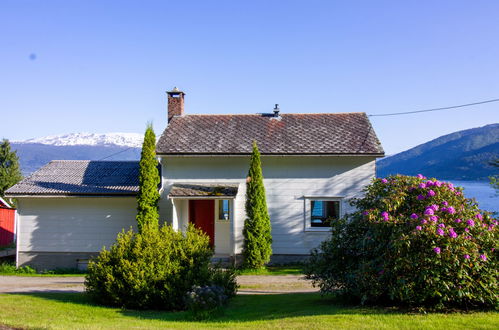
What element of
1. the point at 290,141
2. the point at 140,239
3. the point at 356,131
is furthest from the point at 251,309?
the point at 356,131

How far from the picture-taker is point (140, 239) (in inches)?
472

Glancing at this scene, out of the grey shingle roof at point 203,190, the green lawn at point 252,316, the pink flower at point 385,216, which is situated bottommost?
the green lawn at point 252,316

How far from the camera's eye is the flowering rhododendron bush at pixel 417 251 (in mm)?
8977

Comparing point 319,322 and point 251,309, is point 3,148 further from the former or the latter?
point 319,322

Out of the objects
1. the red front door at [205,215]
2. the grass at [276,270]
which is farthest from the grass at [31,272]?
the grass at [276,270]

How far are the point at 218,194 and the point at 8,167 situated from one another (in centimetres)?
2764

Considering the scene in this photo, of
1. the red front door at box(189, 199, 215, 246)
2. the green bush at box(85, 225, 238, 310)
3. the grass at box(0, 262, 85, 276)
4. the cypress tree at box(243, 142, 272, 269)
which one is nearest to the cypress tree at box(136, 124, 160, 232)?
the red front door at box(189, 199, 215, 246)

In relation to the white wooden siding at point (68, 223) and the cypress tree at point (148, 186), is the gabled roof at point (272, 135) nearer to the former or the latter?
the cypress tree at point (148, 186)

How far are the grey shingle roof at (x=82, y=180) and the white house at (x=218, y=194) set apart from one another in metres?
0.04

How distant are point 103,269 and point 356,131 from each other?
40.3 feet

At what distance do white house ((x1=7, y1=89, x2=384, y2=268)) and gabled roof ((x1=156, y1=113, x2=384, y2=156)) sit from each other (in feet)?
0.14

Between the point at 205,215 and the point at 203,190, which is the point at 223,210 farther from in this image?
the point at 203,190

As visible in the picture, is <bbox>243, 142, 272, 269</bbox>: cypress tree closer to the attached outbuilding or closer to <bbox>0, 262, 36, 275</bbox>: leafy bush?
the attached outbuilding

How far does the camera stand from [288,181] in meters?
19.1
